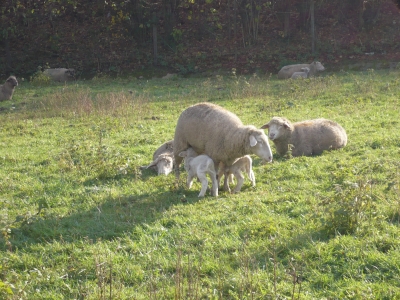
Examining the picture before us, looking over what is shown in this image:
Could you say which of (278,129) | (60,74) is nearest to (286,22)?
(60,74)

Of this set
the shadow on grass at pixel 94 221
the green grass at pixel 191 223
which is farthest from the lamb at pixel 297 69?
the shadow on grass at pixel 94 221

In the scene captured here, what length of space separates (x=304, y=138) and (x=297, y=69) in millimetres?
13531

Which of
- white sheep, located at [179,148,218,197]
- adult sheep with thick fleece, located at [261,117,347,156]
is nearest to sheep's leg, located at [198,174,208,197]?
white sheep, located at [179,148,218,197]

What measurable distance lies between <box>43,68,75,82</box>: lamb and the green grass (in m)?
12.9

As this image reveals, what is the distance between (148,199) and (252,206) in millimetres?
1695

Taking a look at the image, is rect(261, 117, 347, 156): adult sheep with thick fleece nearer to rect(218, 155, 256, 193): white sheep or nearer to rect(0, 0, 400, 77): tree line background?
rect(218, 155, 256, 193): white sheep

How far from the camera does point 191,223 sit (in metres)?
6.68

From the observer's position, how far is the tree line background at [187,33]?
2695cm

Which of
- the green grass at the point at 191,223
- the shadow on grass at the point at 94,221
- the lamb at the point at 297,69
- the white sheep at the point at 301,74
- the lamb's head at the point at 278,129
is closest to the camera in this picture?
the green grass at the point at 191,223

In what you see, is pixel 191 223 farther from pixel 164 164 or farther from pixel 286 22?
pixel 286 22

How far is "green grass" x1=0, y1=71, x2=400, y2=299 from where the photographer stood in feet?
16.3

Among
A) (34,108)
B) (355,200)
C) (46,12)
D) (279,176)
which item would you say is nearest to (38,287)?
(355,200)

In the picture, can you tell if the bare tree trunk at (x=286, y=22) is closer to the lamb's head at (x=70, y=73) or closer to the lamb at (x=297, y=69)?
the lamb at (x=297, y=69)

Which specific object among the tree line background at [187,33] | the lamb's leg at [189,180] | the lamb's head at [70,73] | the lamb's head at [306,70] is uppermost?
the tree line background at [187,33]
